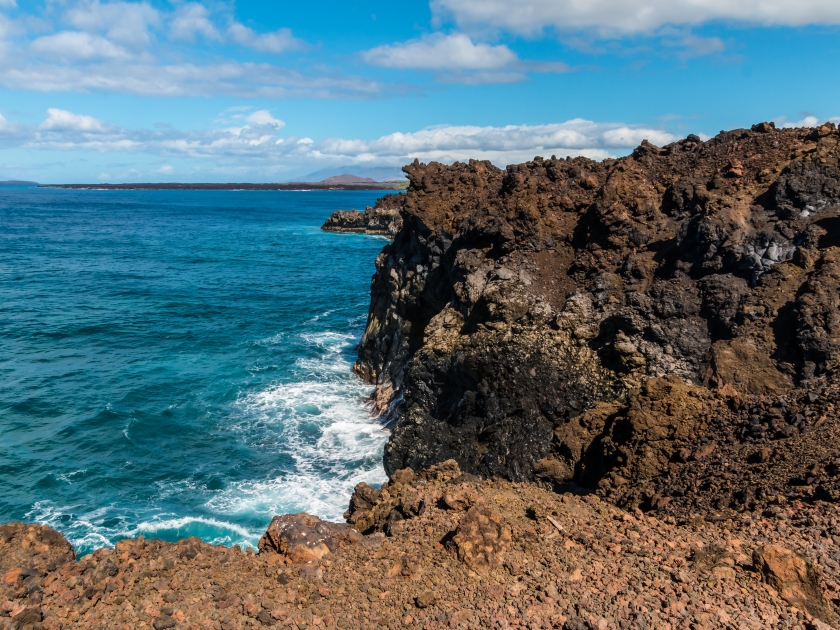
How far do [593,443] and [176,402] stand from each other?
67.1 feet

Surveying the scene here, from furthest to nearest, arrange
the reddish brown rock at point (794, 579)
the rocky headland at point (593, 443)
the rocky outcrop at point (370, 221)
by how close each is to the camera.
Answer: the rocky outcrop at point (370, 221), the rocky headland at point (593, 443), the reddish brown rock at point (794, 579)

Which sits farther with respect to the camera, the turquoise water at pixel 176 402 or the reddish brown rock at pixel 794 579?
the turquoise water at pixel 176 402

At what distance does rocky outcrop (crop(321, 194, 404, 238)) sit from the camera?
358 ft

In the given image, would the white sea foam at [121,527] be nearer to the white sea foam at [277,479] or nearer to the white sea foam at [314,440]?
the white sea foam at [277,479]

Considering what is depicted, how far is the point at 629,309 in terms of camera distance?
17453 mm

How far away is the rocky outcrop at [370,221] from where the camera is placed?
109 m

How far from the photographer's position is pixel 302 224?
124312 millimetres

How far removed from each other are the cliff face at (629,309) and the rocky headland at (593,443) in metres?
0.07

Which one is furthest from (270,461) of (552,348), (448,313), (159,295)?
(159,295)

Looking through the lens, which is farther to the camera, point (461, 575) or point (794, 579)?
point (461, 575)

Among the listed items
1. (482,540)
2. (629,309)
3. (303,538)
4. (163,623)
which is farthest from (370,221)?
(163,623)

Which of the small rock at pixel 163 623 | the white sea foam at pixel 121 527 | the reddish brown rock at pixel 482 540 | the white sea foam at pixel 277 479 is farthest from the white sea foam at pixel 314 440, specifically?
the small rock at pixel 163 623

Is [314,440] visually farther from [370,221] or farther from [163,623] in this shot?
[370,221]

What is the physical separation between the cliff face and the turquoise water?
5626mm
